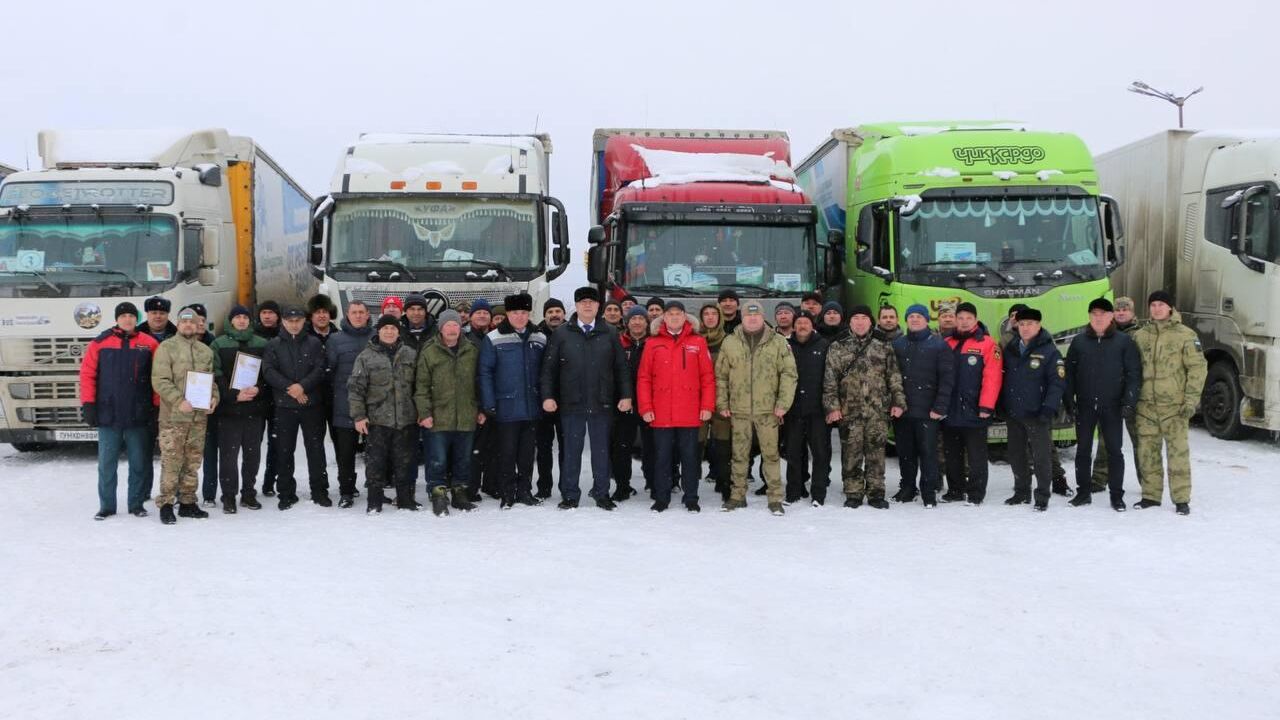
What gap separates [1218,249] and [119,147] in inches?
495

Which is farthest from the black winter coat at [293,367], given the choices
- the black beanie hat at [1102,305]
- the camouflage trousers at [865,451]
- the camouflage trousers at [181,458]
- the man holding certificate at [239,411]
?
the black beanie hat at [1102,305]

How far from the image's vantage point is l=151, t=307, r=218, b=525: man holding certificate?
7.46 m

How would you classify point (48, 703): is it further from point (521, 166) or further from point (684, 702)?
point (521, 166)

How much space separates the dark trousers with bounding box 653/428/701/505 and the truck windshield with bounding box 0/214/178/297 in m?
5.55

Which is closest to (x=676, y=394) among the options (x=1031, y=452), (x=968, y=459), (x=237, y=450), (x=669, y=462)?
(x=669, y=462)

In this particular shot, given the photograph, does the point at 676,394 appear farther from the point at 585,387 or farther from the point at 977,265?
the point at 977,265

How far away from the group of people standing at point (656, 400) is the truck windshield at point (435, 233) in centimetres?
192

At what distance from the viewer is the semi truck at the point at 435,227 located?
32.7ft

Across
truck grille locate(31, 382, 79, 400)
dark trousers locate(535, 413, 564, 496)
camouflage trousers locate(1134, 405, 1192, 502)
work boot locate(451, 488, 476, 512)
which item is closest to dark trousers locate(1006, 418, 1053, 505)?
camouflage trousers locate(1134, 405, 1192, 502)

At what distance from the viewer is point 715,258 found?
10.1 m

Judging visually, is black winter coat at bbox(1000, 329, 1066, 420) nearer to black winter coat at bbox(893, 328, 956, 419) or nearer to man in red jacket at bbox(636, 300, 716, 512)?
black winter coat at bbox(893, 328, 956, 419)

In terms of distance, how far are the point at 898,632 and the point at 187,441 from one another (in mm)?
5522

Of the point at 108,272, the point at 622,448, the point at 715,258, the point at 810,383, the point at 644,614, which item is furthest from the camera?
the point at 715,258

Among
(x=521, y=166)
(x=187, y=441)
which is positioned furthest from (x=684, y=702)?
(x=521, y=166)
